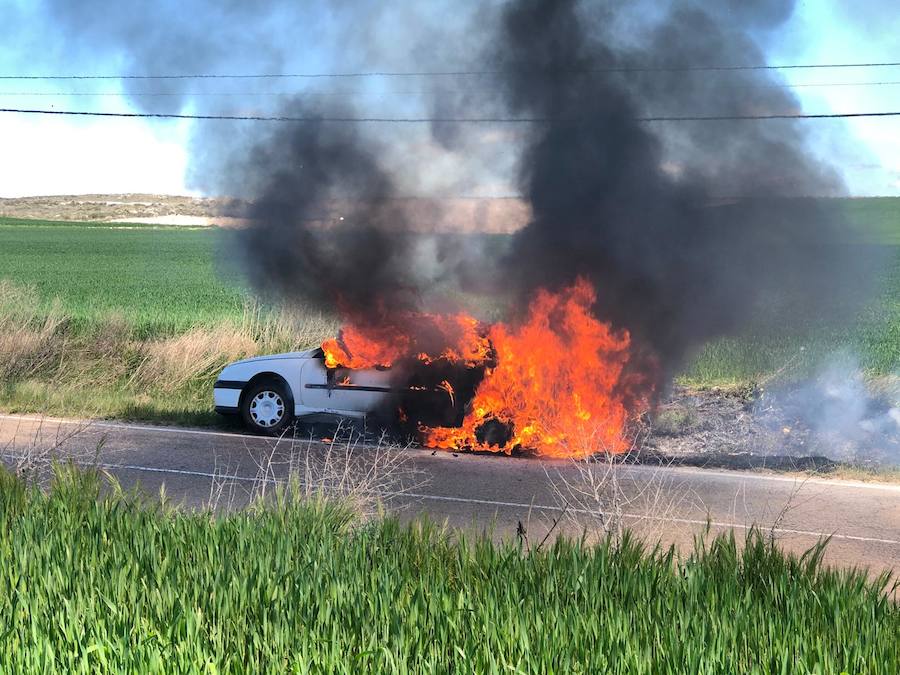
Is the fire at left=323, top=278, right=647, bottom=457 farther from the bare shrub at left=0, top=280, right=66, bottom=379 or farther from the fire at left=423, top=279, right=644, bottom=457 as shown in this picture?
the bare shrub at left=0, top=280, right=66, bottom=379

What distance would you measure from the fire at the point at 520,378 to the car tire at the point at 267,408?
2.84ft

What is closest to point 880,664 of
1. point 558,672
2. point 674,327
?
point 558,672

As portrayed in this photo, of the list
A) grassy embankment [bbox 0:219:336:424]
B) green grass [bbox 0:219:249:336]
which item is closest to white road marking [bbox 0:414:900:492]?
grassy embankment [bbox 0:219:336:424]

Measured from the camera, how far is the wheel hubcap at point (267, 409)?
43.5 ft

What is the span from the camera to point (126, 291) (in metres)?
37.4

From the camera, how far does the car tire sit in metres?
13.2

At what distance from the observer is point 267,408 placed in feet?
43.7

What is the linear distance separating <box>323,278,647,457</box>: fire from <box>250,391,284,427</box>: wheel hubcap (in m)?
0.96

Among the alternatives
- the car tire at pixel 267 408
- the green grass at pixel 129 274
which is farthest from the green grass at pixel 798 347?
the green grass at pixel 129 274

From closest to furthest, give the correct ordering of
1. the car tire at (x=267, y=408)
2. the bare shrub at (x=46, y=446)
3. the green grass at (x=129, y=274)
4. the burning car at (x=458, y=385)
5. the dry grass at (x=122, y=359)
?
the bare shrub at (x=46, y=446), the burning car at (x=458, y=385), the car tire at (x=267, y=408), the dry grass at (x=122, y=359), the green grass at (x=129, y=274)

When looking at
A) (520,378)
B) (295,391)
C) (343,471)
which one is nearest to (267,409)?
(295,391)

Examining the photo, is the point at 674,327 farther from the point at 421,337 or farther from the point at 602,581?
the point at 602,581

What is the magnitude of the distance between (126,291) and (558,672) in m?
35.4

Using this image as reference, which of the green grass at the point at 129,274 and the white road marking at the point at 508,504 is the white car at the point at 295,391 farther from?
the green grass at the point at 129,274
